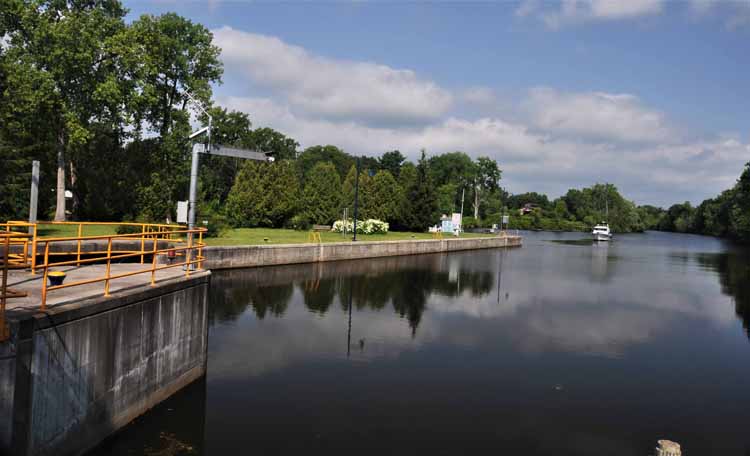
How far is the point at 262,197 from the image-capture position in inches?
1975

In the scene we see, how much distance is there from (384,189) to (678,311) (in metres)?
42.0

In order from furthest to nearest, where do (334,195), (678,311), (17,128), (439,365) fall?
(334,195)
(17,128)
(678,311)
(439,365)

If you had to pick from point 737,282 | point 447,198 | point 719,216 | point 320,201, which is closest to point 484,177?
point 447,198

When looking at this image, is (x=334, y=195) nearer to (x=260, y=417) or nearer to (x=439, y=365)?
(x=439, y=365)

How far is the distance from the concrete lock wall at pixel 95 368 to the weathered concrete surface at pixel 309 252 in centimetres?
1709

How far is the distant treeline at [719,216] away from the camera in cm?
9100

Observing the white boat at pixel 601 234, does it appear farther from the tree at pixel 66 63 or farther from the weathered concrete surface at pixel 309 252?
the tree at pixel 66 63

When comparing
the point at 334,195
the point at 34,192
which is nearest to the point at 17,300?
the point at 34,192

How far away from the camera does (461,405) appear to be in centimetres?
1133

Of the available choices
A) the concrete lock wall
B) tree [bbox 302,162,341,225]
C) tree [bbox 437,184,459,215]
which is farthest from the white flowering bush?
tree [bbox 437,184,459,215]

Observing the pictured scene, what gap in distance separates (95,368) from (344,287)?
18.7m

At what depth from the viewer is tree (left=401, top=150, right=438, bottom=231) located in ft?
205

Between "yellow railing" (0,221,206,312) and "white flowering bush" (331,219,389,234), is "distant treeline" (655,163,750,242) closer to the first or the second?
"white flowering bush" (331,219,389,234)

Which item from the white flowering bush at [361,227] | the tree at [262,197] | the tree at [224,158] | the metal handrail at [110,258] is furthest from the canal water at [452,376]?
the tree at [224,158]
